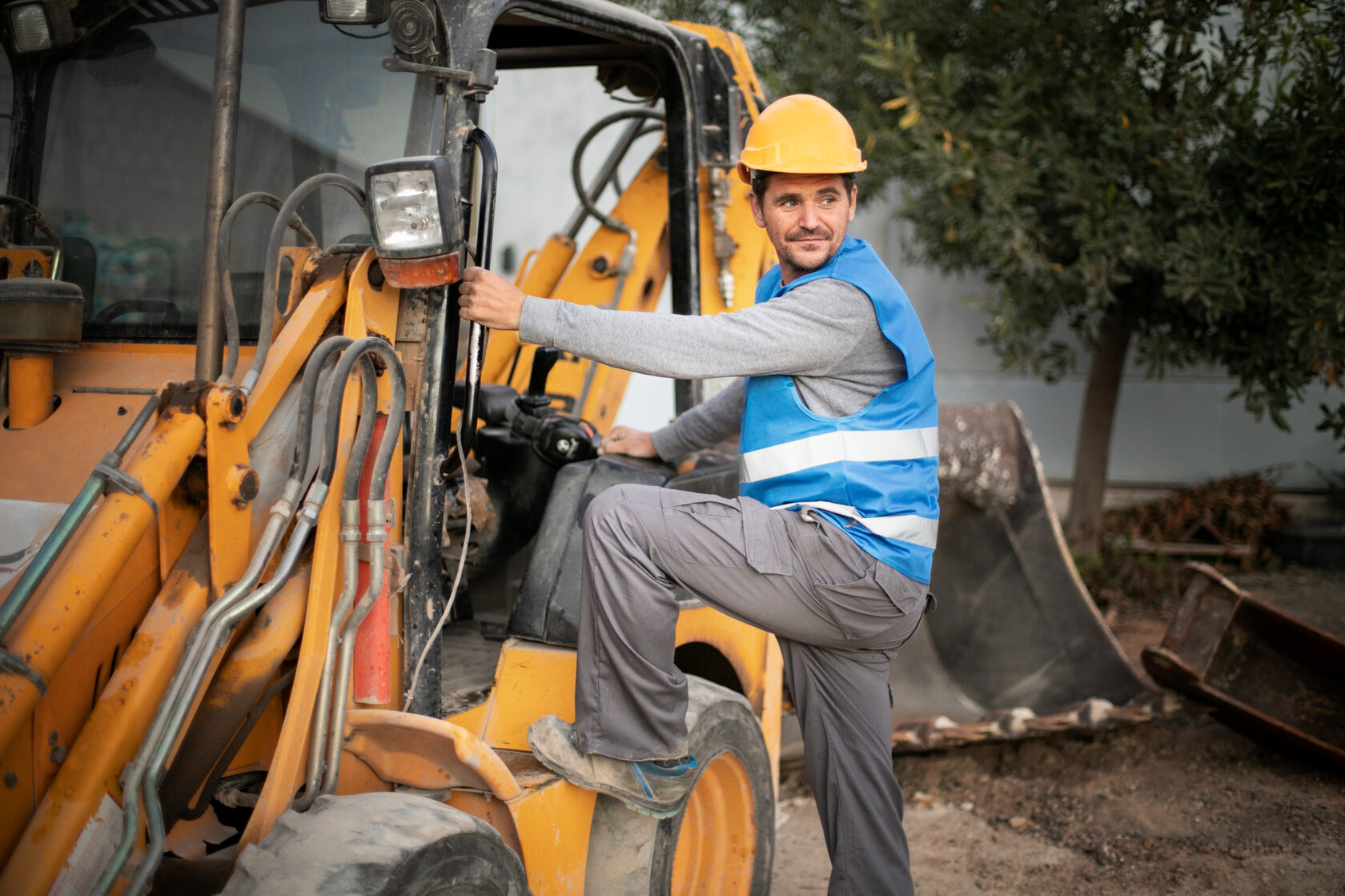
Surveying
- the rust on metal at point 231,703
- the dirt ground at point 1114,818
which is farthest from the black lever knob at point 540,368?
the dirt ground at point 1114,818

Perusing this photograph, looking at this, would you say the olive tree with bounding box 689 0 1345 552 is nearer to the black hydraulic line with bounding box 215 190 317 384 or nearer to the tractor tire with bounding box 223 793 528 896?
the black hydraulic line with bounding box 215 190 317 384

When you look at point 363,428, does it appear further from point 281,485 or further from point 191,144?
point 191,144

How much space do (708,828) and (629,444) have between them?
1.13 metres

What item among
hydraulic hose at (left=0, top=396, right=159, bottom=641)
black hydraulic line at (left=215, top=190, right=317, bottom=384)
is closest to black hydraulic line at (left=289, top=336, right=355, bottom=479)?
black hydraulic line at (left=215, top=190, right=317, bottom=384)

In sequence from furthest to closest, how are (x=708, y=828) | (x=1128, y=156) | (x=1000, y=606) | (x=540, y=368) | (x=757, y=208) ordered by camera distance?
1. (x=1128, y=156)
2. (x=1000, y=606)
3. (x=708, y=828)
4. (x=540, y=368)
5. (x=757, y=208)

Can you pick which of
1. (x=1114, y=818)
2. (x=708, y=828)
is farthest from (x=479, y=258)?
(x=1114, y=818)

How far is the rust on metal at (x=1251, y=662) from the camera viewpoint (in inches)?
175

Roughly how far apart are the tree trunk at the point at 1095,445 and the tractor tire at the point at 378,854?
→ 19.6 ft

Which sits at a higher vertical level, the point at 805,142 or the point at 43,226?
the point at 805,142

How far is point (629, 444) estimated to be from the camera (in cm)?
320

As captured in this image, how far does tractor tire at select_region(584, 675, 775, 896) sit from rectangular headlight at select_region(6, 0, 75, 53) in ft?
7.47

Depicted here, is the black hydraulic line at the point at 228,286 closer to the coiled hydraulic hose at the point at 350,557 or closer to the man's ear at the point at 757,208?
the coiled hydraulic hose at the point at 350,557

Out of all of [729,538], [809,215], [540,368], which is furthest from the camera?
[540,368]

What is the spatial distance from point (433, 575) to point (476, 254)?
0.72 metres
